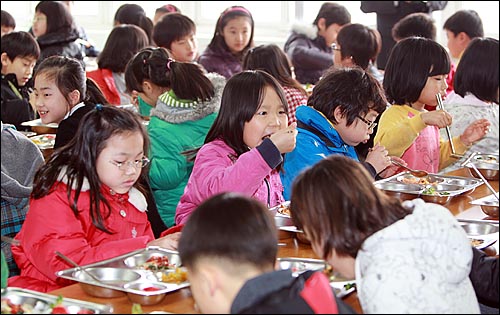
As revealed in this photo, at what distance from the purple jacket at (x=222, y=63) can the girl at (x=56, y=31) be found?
90 centimetres

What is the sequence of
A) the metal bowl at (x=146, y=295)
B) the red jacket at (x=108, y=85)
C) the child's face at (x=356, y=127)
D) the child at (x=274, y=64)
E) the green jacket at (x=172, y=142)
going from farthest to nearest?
the red jacket at (x=108, y=85), the child at (x=274, y=64), the green jacket at (x=172, y=142), the child's face at (x=356, y=127), the metal bowl at (x=146, y=295)

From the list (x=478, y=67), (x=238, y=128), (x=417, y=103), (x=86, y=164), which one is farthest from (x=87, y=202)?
(x=478, y=67)

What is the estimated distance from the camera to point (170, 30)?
523cm

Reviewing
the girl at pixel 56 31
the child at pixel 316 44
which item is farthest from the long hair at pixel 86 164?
the child at pixel 316 44

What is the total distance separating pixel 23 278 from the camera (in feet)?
7.61

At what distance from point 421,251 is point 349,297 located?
289 millimetres

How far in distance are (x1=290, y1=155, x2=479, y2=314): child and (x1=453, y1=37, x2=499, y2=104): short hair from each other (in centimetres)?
148

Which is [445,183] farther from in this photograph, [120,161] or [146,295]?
[146,295]

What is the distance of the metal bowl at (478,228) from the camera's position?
244 cm

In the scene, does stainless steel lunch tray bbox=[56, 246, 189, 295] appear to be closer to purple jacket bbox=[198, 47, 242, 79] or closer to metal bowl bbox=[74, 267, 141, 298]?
metal bowl bbox=[74, 267, 141, 298]

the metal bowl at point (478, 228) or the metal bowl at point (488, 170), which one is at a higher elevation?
the metal bowl at point (478, 228)

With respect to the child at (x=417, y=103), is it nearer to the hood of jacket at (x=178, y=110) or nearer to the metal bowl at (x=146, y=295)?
the hood of jacket at (x=178, y=110)

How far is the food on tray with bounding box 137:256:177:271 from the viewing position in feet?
6.91

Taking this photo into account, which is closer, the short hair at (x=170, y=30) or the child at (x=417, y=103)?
the child at (x=417, y=103)
